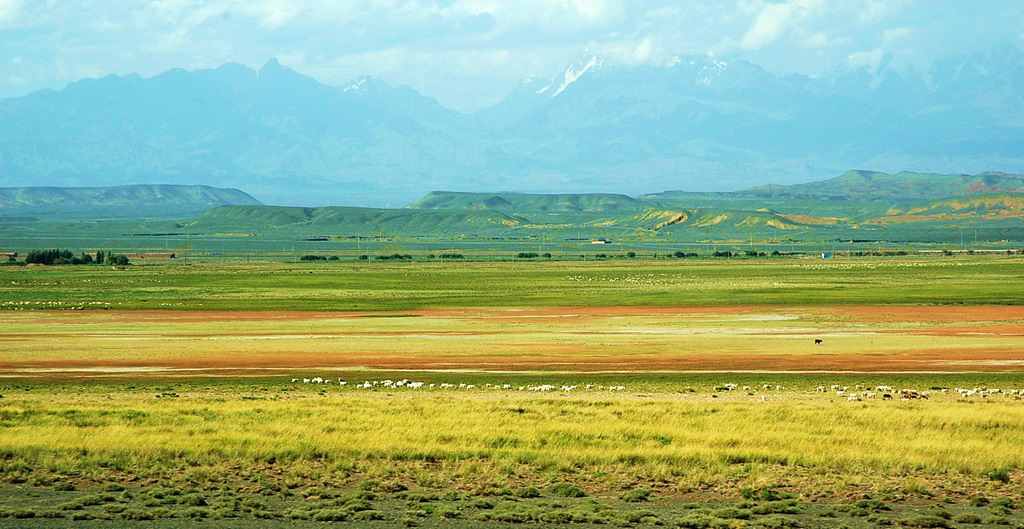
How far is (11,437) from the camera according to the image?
61.6 ft

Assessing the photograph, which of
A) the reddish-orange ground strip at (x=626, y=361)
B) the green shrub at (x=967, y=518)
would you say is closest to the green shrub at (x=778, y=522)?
the green shrub at (x=967, y=518)

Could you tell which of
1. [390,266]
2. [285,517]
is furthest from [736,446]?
[390,266]

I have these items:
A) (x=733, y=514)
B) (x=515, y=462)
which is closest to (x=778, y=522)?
(x=733, y=514)

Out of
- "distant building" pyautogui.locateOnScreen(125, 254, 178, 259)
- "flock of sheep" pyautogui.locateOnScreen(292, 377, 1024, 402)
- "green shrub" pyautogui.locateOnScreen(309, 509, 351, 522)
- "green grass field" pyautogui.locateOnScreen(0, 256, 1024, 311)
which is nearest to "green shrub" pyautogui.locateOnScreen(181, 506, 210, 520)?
"green shrub" pyautogui.locateOnScreen(309, 509, 351, 522)

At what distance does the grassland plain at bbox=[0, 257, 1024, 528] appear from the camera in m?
14.8

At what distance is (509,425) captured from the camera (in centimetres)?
2114

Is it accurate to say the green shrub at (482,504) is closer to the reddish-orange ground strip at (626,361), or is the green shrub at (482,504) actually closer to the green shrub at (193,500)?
the green shrub at (193,500)

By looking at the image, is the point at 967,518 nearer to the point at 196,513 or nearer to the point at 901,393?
the point at 196,513

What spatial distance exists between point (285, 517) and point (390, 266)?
120 m

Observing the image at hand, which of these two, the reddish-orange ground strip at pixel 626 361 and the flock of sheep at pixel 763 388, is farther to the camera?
the reddish-orange ground strip at pixel 626 361

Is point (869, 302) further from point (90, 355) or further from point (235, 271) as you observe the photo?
point (235, 271)

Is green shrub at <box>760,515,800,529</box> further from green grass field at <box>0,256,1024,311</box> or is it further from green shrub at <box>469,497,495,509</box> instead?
green grass field at <box>0,256,1024,311</box>

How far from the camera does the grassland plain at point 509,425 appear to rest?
1483 cm

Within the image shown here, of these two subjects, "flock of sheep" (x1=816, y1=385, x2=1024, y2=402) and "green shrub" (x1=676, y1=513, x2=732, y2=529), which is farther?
"flock of sheep" (x1=816, y1=385, x2=1024, y2=402)
